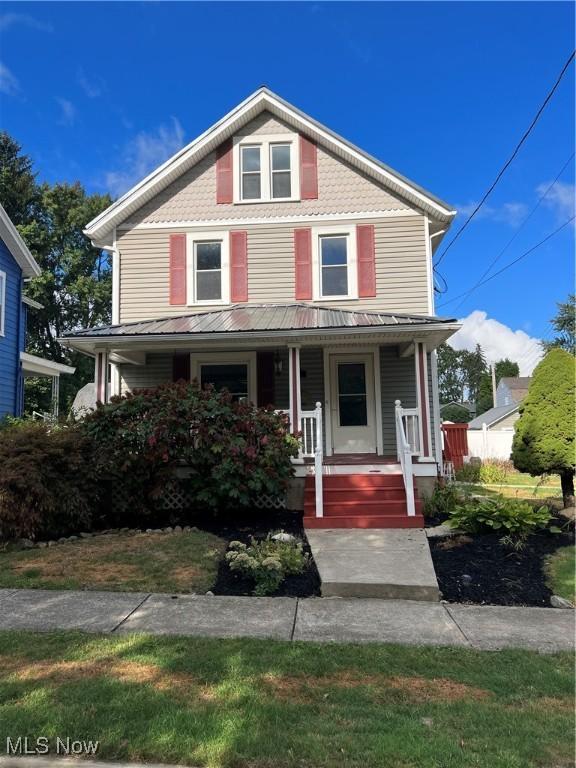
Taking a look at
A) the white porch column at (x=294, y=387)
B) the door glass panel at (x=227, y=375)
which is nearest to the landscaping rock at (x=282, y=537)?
the white porch column at (x=294, y=387)

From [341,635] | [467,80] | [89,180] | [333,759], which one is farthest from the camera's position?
[89,180]

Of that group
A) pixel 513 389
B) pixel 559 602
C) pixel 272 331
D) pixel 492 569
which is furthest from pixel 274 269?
pixel 513 389

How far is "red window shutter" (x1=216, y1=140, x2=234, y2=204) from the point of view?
11547mm

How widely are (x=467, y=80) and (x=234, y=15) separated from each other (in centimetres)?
501

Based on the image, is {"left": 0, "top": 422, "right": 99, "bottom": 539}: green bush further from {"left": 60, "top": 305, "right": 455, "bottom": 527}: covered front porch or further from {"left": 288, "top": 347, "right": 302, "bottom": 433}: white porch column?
{"left": 288, "top": 347, "right": 302, "bottom": 433}: white porch column

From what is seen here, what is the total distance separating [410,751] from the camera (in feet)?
8.09

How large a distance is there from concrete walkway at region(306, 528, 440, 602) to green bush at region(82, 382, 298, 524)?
4.12ft

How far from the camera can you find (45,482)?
7078 mm

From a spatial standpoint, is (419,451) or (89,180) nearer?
(419,451)

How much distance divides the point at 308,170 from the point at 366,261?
2.52 m

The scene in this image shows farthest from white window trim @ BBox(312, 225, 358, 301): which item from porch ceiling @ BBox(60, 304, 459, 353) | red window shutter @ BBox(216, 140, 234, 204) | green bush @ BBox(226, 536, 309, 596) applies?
green bush @ BBox(226, 536, 309, 596)

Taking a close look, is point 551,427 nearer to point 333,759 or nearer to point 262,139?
point 333,759

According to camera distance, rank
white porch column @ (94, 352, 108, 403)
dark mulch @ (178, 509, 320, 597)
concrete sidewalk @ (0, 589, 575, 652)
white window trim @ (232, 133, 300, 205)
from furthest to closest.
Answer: white window trim @ (232, 133, 300, 205), white porch column @ (94, 352, 108, 403), dark mulch @ (178, 509, 320, 597), concrete sidewalk @ (0, 589, 575, 652)

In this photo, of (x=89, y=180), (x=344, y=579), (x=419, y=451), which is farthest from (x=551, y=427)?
(x=89, y=180)
